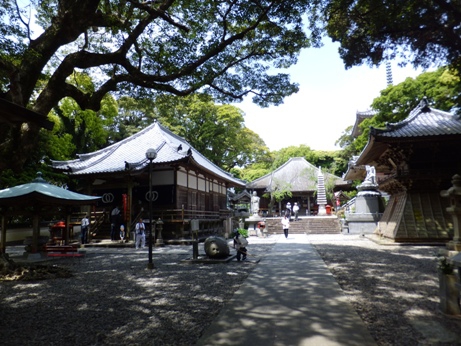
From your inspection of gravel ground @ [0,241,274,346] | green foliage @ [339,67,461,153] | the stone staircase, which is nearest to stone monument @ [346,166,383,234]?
the stone staircase

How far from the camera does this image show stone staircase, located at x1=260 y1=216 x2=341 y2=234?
2728 centimetres

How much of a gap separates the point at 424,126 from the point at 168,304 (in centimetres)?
1458

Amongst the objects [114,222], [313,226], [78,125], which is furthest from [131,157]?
[313,226]

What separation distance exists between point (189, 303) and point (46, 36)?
26.8 ft

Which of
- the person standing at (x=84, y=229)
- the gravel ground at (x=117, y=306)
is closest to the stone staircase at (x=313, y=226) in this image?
the person standing at (x=84, y=229)

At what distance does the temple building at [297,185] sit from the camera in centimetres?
3944

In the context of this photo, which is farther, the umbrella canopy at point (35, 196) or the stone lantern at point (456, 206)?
the umbrella canopy at point (35, 196)

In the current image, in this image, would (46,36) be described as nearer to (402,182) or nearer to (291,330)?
(291,330)

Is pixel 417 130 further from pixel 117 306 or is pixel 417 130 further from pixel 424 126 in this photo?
pixel 117 306

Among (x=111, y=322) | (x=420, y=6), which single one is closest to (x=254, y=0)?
(x=420, y=6)

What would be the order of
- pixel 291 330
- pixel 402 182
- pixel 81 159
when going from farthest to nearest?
pixel 81 159 < pixel 402 182 < pixel 291 330

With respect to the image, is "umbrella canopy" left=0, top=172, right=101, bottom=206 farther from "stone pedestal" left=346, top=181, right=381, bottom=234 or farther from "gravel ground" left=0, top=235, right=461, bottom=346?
"stone pedestal" left=346, top=181, right=381, bottom=234

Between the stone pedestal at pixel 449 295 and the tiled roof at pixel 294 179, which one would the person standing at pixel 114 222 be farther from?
the tiled roof at pixel 294 179

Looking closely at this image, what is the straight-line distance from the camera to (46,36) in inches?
341
